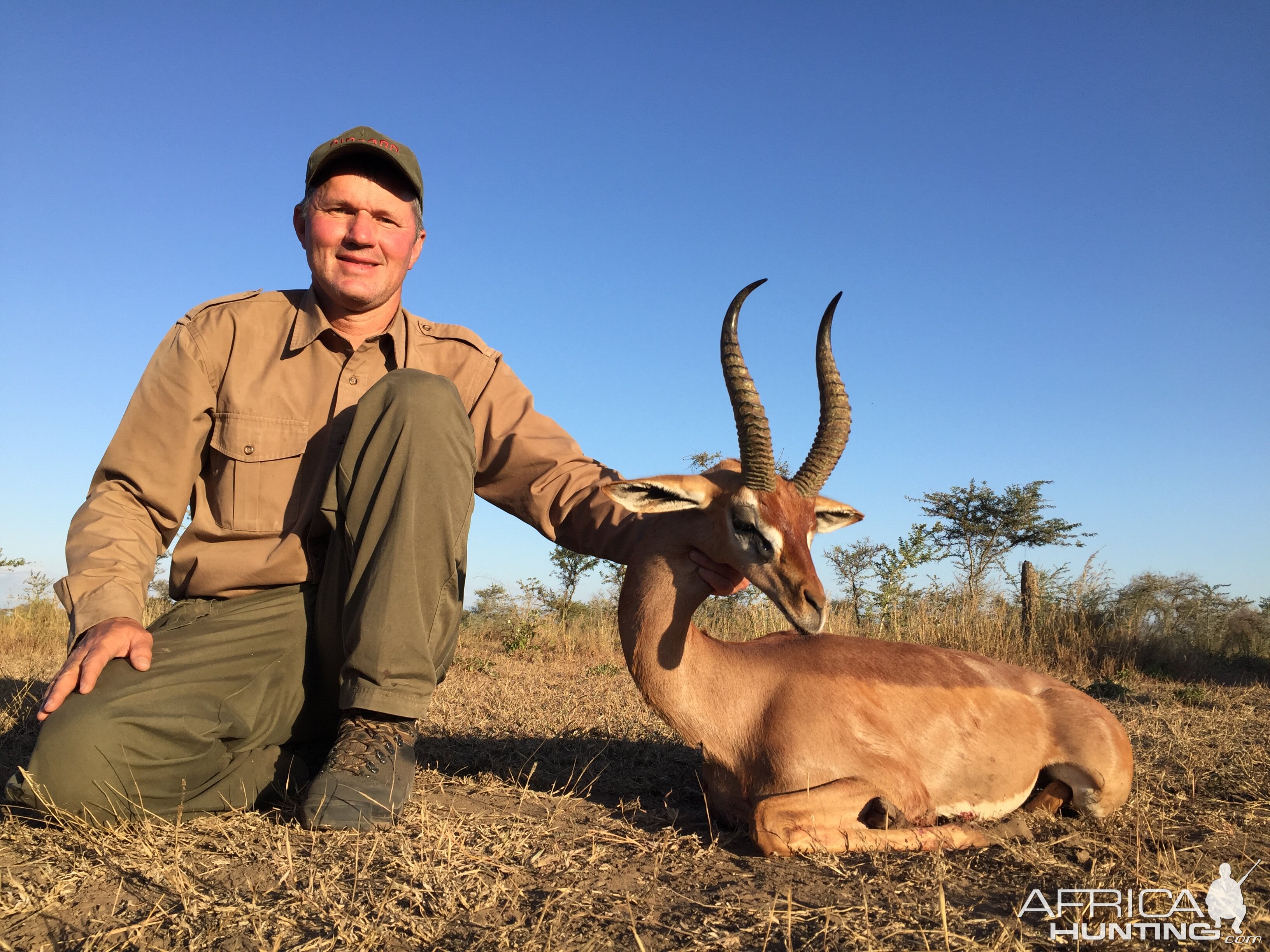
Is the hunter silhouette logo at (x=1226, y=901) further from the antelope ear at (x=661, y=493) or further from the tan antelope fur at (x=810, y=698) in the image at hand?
the antelope ear at (x=661, y=493)

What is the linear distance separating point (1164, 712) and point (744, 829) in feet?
15.8

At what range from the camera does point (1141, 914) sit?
7.68ft

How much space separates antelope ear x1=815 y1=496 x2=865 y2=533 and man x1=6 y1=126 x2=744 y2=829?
2.01ft

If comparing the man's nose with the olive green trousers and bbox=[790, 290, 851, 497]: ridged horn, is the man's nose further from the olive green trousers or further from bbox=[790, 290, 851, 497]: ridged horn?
bbox=[790, 290, 851, 497]: ridged horn

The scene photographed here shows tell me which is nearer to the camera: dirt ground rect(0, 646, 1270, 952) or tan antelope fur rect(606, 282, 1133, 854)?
dirt ground rect(0, 646, 1270, 952)

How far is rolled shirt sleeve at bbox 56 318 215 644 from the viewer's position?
11.3ft

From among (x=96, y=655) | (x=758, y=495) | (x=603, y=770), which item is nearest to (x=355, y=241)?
(x=96, y=655)

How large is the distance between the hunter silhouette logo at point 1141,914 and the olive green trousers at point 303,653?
2302 mm

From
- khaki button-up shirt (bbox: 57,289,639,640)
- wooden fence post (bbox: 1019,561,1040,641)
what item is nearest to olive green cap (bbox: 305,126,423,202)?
khaki button-up shirt (bbox: 57,289,639,640)

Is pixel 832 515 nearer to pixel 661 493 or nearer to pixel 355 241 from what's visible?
pixel 661 493

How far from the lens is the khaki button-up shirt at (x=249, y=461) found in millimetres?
3705

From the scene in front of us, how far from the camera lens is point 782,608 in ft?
10.8

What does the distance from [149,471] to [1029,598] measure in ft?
41.2

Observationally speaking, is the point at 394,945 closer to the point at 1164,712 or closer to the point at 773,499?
the point at 773,499
